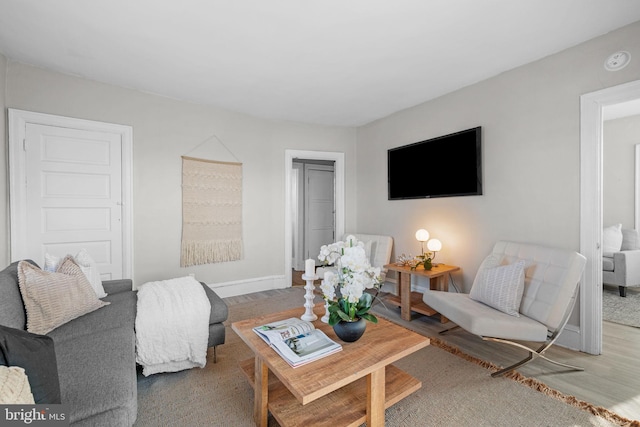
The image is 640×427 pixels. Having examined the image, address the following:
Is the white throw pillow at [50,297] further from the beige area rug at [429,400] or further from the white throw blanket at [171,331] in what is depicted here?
the beige area rug at [429,400]

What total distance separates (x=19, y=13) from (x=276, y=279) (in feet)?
11.7

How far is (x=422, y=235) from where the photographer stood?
3400 mm

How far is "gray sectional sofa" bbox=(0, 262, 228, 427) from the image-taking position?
93 centimetres

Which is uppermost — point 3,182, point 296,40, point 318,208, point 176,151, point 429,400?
point 296,40

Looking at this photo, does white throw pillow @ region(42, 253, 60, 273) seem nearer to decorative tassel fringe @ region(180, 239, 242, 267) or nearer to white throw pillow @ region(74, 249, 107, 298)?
white throw pillow @ region(74, 249, 107, 298)

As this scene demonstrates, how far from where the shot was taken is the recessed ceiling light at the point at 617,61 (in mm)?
2115

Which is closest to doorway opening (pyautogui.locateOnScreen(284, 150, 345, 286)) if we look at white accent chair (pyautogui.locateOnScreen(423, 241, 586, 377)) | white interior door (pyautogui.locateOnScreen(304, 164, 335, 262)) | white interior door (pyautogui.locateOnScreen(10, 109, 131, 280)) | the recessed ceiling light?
Result: white interior door (pyautogui.locateOnScreen(304, 164, 335, 262))

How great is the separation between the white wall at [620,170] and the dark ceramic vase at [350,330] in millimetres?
4833

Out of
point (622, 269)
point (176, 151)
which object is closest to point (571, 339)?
point (622, 269)

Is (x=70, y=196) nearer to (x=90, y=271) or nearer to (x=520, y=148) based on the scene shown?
(x=90, y=271)

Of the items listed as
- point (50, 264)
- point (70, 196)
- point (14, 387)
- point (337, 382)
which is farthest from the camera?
point (70, 196)

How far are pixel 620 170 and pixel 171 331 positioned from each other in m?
6.17

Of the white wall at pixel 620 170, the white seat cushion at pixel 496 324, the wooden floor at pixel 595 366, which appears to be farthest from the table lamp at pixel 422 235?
the white wall at pixel 620 170

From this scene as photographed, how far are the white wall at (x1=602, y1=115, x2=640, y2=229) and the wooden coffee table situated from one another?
15.5 feet
